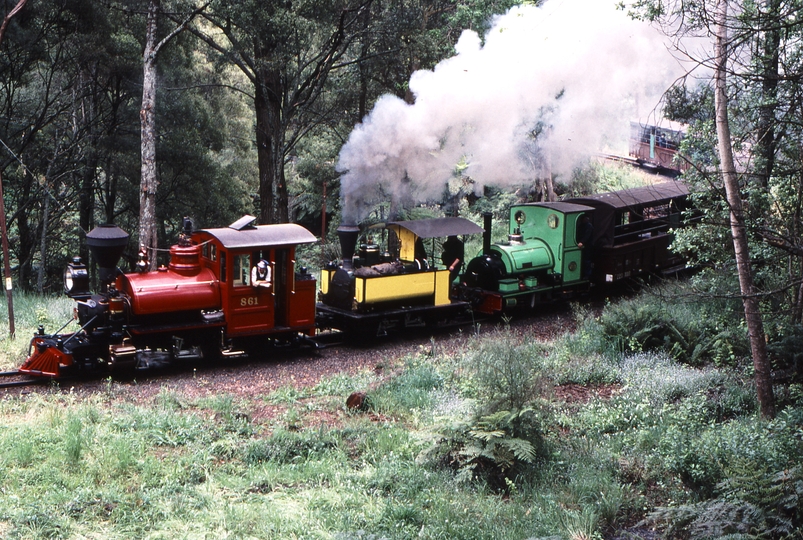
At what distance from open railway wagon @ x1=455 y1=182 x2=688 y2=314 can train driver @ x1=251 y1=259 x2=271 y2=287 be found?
5.16m

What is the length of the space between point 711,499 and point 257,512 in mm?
4310

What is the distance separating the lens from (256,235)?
12133mm

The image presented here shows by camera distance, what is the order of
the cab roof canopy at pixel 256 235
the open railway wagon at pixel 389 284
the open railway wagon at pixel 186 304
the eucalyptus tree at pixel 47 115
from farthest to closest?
1. the eucalyptus tree at pixel 47 115
2. the open railway wagon at pixel 389 284
3. the cab roof canopy at pixel 256 235
4. the open railway wagon at pixel 186 304

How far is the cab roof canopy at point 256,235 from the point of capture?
1184 centimetres

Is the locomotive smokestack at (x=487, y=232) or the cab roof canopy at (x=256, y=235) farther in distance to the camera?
the locomotive smokestack at (x=487, y=232)

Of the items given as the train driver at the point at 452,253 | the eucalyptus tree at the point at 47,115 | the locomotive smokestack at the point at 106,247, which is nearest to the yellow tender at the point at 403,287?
the train driver at the point at 452,253

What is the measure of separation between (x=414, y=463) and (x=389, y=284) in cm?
617

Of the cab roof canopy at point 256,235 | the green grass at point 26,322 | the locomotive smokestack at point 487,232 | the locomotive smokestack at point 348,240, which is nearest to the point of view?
the cab roof canopy at point 256,235

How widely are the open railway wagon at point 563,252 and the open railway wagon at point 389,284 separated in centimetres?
103

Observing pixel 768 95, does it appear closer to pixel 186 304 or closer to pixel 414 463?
pixel 414 463

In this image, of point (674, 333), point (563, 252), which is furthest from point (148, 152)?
point (674, 333)

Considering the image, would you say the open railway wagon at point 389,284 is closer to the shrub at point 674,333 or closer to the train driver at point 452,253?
the train driver at point 452,253

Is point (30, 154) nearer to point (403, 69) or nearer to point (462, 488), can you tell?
point (403, 69)

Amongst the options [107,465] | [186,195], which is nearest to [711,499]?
[107,465]
